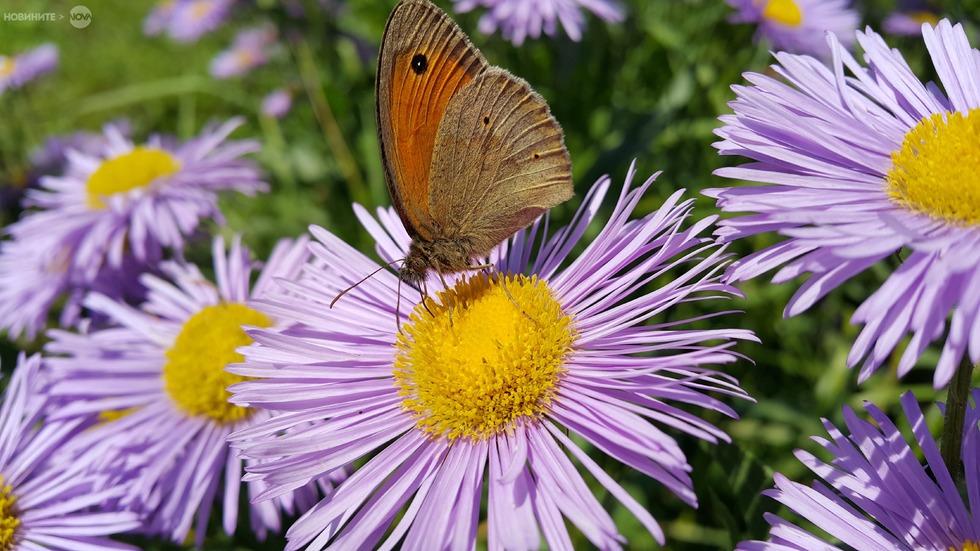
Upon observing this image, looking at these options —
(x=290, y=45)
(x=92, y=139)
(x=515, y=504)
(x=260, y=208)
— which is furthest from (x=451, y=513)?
(x=92, y=139)

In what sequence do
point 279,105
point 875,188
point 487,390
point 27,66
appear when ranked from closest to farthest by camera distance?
1. point 875,188
2. point 487,390
3. point 279,105
4. point 27,66

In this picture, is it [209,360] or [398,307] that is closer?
[398,307]

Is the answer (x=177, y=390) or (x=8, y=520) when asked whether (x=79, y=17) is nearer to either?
(x=177, y=390)

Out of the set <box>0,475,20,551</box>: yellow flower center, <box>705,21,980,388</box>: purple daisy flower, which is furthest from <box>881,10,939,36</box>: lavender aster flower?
<box>0,475,20,551</box>: yellow flower center

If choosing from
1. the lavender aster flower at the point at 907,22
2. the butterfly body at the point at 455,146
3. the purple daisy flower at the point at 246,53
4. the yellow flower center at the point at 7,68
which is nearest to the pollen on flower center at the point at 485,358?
the butterfly body at the point at 455,146

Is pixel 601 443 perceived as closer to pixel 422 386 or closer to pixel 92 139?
pixel 422 386

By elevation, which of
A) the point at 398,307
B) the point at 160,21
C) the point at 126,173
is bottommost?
the point at 398,307

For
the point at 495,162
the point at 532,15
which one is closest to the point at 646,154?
the point at 532,15
